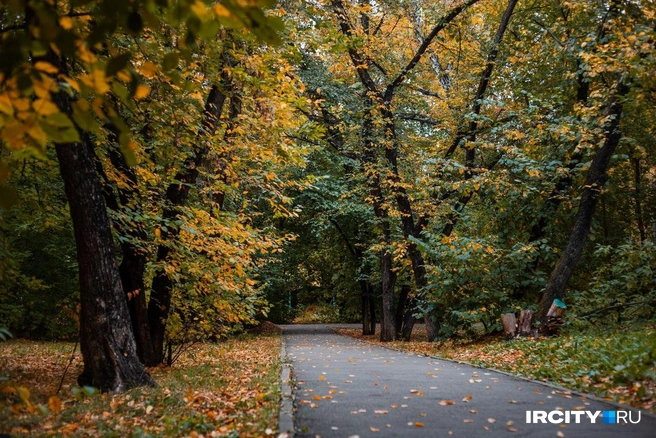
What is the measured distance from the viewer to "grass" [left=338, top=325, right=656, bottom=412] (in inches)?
270

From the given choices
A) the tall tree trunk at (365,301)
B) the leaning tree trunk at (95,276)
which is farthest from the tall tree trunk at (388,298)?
the leaning tree trunk at (95,276)

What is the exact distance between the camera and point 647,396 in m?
6.27

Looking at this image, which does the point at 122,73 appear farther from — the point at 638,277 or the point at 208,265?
A: the point at 638,277

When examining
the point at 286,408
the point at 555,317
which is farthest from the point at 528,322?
the point at 286,408

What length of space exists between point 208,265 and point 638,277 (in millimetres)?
9795

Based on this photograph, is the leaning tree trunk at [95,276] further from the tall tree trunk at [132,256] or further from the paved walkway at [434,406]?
the paved walkway at [434,406]

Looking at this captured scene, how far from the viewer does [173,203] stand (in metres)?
10.7

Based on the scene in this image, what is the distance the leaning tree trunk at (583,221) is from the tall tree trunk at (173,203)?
872cm

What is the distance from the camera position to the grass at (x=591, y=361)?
6.85 metres

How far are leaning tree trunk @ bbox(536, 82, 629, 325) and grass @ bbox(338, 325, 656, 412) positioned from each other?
1.24m

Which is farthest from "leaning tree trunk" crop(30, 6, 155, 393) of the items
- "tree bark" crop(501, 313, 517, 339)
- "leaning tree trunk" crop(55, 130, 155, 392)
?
"tree bark" crop(501, 313, 517, 339)

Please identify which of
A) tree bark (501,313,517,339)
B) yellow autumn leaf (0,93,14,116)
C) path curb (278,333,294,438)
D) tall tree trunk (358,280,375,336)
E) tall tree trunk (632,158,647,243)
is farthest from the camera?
tall tree trunk (358,280,375,336)

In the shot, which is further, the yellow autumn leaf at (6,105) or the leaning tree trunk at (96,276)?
the leaning tree trunk at (96,276)

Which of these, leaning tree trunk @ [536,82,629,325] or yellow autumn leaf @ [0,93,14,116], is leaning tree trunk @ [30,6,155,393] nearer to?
yellow autumn leaf @ [0,93,14,116]
